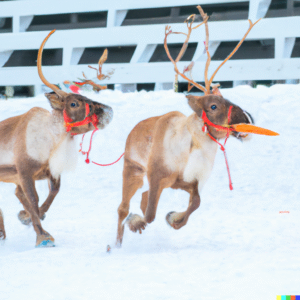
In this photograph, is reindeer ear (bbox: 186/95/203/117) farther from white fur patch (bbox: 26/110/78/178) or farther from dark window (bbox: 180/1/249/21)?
dark window (bbox: 180/1/249/21)

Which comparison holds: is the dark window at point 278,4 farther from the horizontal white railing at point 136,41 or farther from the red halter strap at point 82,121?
the red halter strap at point 82,121

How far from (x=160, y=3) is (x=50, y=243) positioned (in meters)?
14.7

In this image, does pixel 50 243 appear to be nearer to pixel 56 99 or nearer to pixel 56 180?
pixel 56 180

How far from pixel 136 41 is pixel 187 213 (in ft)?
48.4

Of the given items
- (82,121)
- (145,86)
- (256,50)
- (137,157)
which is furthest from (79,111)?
(145,86)

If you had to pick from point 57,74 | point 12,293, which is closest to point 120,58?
point 57,74

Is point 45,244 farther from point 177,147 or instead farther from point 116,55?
point 116,55

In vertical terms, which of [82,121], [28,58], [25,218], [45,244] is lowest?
[45,244]

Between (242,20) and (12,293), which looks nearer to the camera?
(12,293)

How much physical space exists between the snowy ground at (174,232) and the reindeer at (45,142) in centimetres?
59

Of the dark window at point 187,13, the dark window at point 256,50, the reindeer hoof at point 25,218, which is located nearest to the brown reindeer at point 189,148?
the reindeer hoof at point 25,218

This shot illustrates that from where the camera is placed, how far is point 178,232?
5.03 meters

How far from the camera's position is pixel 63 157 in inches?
168

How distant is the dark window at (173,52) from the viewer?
1788 cm
